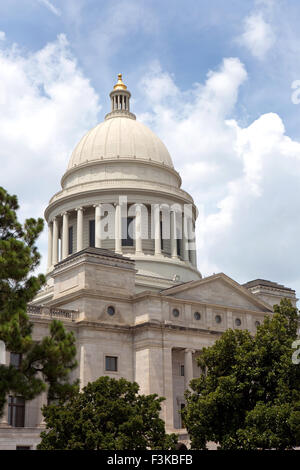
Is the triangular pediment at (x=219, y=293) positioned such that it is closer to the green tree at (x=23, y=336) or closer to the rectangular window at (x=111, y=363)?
the rectangular window at (x=111, y=363)

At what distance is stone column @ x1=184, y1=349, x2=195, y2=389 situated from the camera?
191ft

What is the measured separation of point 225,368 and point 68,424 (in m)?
10.0

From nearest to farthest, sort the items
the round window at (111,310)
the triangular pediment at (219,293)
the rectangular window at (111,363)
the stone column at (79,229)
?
the rectangular window at (111,363), the round window at (111,310), the triangular pediment at (219,293), the stone column at (79,229)

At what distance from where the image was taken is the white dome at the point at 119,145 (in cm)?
8106

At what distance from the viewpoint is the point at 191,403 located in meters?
39.7

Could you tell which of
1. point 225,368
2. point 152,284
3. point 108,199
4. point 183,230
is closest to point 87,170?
point 108,199

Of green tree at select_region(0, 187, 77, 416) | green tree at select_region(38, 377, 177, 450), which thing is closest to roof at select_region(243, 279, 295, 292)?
green tree at select_region(38, 377, 177, 450)

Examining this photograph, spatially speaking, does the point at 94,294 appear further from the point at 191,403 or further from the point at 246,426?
the point at 246,426

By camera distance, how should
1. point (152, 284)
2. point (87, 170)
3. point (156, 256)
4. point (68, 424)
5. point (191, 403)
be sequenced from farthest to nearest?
1. point (87, 170)
2. point (156, 256)
3. point (152, 284)
4. point (191, 403)
5. point (68, 424)

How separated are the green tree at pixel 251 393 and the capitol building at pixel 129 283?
50.5 feet

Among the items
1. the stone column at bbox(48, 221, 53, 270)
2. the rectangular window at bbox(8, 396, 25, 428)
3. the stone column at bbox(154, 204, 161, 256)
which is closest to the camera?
the rectangular window at bbox(8, 396, 25, 428)

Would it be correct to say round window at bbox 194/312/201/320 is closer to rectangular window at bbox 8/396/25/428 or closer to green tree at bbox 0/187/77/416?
rectangular window at bbox 8/396/25/428

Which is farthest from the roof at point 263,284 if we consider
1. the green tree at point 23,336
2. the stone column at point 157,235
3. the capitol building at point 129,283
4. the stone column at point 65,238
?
the green tree at point 23,336

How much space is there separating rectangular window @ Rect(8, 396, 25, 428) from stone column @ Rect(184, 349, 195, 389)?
47.3 feet
